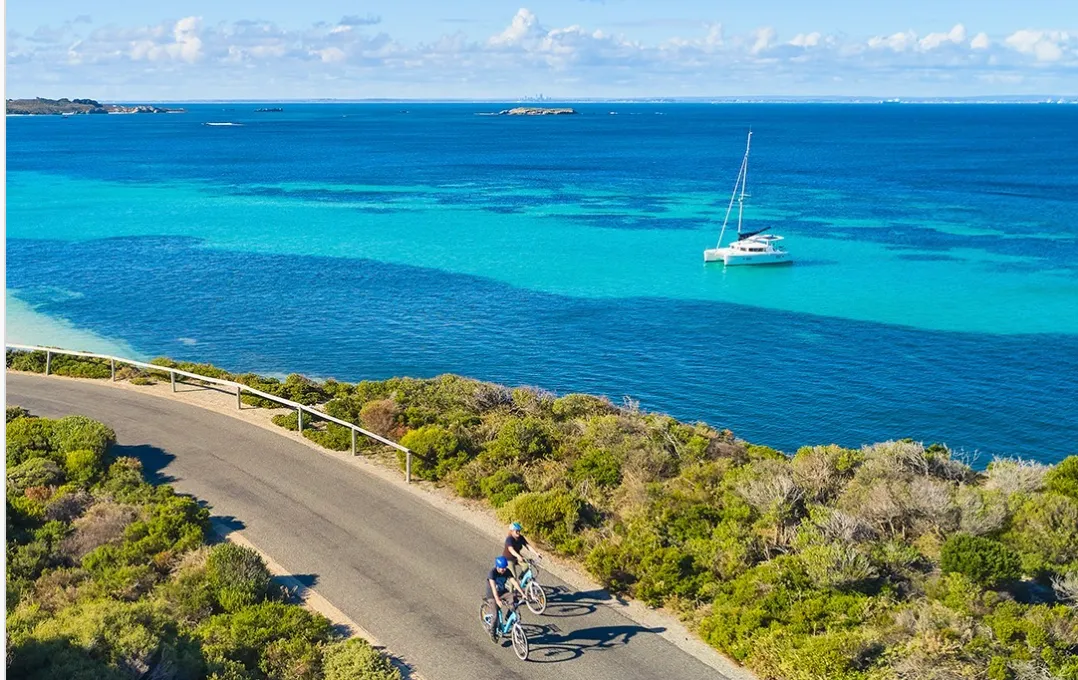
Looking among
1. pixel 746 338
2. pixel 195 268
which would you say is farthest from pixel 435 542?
pixel 195 268

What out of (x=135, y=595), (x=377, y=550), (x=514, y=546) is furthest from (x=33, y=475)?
(x=514, y=546)

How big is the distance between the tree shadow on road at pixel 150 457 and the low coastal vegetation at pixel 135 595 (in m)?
0.44

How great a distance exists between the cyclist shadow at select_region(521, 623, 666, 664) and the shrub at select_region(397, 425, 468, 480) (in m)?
5.71

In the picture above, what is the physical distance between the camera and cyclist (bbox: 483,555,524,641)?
12.1m

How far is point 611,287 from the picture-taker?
5072 centimetres

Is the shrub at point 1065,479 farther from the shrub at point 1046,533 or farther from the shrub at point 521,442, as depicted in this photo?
the shrub at point 521,442

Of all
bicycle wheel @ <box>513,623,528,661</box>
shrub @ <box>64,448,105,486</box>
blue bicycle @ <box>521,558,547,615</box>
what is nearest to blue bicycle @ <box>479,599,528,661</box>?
bicycle wheel @ <box>513,623,528,661</box>

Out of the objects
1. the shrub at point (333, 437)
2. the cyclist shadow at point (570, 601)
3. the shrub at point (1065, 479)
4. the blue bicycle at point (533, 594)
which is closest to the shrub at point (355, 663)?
the blue bicycle at point (533, 594)

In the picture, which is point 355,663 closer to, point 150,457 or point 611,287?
point 150,457

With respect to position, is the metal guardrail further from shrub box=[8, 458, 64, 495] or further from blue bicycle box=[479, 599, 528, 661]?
blue bicycle box=[479, 599, 528, 661]

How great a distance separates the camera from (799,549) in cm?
1421

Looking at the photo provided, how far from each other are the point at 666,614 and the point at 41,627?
8.50 m

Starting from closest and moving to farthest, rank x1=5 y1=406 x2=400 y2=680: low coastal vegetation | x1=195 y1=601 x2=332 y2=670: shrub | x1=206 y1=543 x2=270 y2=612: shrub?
x1=5 y1=406 x2=400 y2=680: low coastal vegetation
x1=195 y1=601 x2=332 y2=670: shrub
x1=206 y1=543 x2=270 y2=612: shrub

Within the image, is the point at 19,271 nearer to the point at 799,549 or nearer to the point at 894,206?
the point at 799,549
